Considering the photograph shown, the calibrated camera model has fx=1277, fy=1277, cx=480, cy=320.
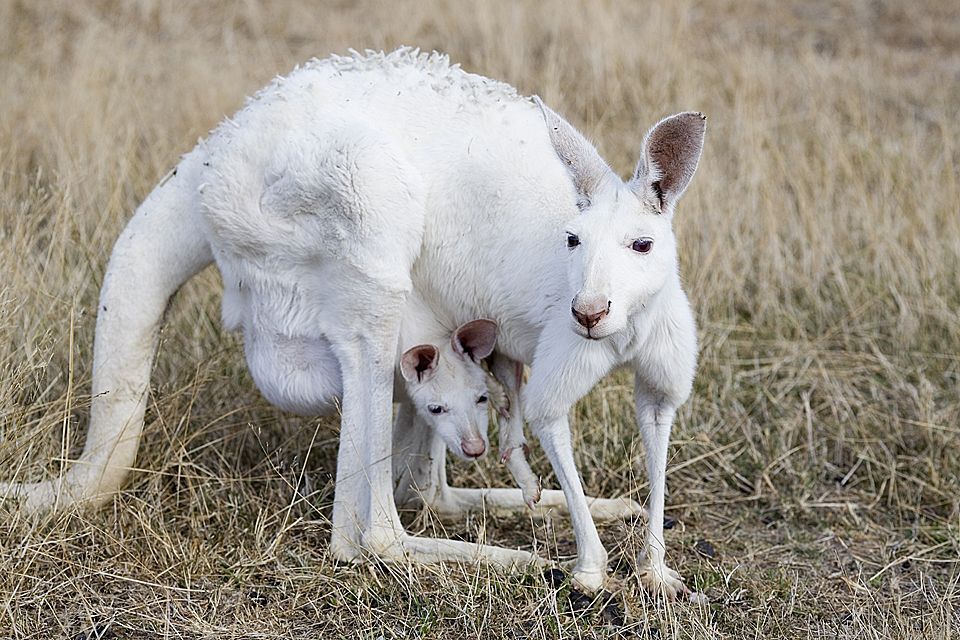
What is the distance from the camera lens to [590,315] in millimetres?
2414

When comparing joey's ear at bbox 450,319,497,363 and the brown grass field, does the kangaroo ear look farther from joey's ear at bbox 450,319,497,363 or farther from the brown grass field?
the brown grass field

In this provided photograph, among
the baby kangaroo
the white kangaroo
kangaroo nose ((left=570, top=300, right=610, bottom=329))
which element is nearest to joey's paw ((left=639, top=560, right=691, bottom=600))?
the white kangaroo

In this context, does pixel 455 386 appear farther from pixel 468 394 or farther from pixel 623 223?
pixel 623 223

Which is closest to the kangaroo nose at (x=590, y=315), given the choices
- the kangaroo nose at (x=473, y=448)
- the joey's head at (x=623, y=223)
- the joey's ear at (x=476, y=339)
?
the joey's head at (x=623, y=223)

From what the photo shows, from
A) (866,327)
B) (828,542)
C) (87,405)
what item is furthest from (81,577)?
(866,327)

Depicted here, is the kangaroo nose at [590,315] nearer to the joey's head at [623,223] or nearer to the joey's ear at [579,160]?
the joey's head at [623,223]

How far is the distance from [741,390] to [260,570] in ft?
5.40

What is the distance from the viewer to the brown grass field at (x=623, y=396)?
117 inches

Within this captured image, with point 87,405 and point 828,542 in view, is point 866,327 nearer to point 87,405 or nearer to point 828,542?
point 828,542

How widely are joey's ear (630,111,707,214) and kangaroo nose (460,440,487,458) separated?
31.9 inches

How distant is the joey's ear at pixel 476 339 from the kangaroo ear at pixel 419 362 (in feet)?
0.20

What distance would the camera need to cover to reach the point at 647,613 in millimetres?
2803

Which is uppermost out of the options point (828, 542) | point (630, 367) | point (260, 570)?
point (630, 367)

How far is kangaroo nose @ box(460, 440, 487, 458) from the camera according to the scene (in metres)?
3.09
